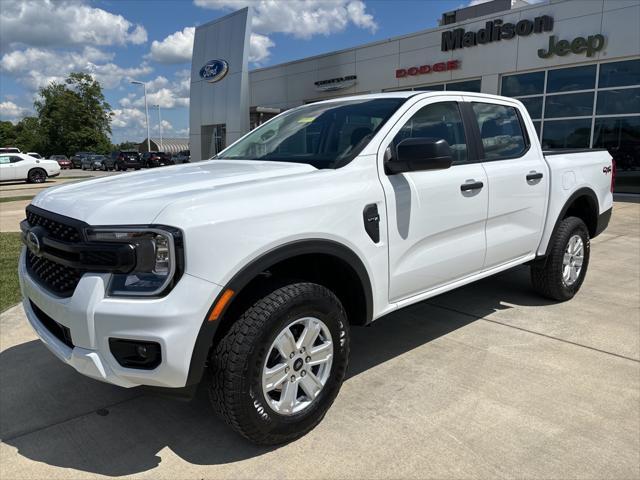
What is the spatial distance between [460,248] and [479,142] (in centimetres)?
88

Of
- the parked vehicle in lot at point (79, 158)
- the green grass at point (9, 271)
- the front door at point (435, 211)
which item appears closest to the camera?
the front door at point (435, 211)

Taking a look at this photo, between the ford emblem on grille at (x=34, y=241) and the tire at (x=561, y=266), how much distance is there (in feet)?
13.1

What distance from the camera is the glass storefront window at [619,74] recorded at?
545 inches

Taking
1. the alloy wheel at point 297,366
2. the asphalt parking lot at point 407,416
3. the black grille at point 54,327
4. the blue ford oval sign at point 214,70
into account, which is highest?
the blue ford oval sign at point 214,70

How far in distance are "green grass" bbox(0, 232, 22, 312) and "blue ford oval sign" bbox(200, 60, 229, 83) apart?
19.2m

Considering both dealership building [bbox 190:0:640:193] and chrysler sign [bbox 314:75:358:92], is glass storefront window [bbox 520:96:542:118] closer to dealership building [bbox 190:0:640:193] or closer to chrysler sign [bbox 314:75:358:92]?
dealership building [bbox 190:0:640:193]

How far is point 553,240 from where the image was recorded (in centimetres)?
454

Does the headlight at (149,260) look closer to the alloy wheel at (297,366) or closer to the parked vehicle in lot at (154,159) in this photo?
the alloy wheel at (297,366)

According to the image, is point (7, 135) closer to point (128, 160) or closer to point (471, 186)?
A: point (128, 160)

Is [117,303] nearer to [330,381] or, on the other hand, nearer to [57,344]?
[57,344]

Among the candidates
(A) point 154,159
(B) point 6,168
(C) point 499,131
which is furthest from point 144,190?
(A) point 154,159

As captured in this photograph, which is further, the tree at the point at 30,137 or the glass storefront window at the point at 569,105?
the tree at the point at 30,137

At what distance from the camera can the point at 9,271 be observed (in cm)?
609

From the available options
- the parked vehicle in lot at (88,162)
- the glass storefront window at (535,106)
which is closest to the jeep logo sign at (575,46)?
the glass storefront window at (535,106)
